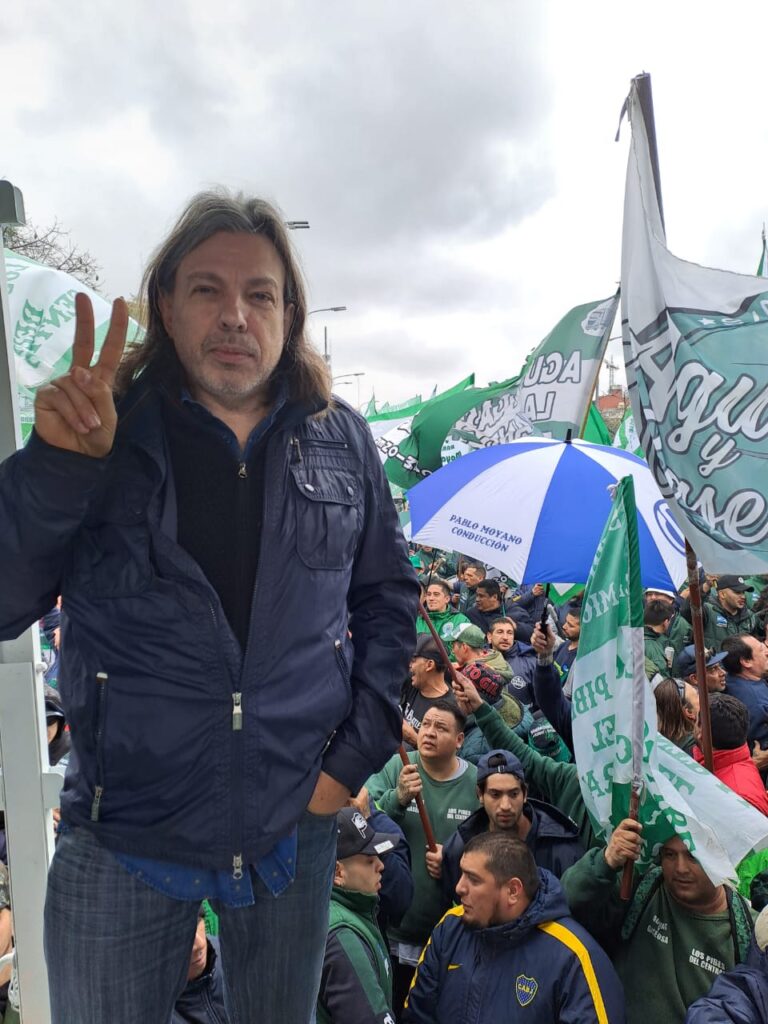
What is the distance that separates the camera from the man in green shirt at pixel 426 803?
3523 mm

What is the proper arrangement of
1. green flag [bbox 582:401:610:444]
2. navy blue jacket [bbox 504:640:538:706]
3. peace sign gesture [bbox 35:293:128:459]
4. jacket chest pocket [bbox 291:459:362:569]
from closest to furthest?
1. peace sign gesture [bbox 35:293:128:459]
2. jacket chest pocket [bbox 291:459:362:569]
3. navy blue jacket [bbox 504:640:538:706]
4. green flag [bbox 582:401:610:444]

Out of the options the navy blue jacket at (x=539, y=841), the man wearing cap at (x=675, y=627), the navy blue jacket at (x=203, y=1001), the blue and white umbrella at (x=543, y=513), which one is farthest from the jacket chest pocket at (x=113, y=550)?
the man wearing cap at (x=675, y=627)

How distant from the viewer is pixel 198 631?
51.4 inches

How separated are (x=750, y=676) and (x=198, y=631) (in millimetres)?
4892

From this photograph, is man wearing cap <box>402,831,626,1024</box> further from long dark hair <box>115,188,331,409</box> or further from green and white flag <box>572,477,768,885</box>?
long dark hair <box>115,188,331,409</box>

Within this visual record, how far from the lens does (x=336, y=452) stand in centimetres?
158

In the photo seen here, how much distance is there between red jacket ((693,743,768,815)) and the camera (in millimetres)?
3641

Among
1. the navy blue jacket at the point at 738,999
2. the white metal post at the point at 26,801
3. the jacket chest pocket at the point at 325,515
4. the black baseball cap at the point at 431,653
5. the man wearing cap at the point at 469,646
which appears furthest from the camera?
the man wearing cap at the point at 469,646

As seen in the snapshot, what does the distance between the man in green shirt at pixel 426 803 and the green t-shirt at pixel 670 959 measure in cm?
92

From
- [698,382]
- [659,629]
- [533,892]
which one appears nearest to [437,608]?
[659,629]

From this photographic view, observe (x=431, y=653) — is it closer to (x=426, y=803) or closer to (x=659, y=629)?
(x=426, y=803)

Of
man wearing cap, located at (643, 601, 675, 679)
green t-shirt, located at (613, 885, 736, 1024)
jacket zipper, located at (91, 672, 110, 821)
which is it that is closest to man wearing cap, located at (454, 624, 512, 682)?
man wearing cap, located at (643, 601, 675, 679)

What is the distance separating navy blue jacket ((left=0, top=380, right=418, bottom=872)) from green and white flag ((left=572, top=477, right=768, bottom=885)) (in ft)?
5.29

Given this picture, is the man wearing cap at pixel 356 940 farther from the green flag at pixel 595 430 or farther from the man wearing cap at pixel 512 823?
the green flag at pixel 595 430
